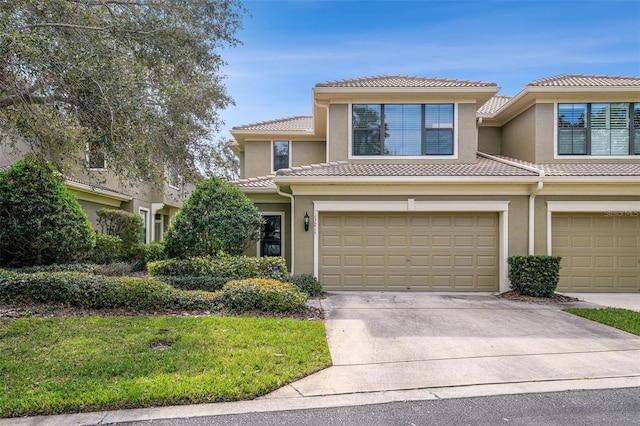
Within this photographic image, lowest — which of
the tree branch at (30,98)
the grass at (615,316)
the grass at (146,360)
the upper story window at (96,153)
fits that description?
the grass at (615,316)

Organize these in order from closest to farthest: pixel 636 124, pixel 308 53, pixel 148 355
Result: pixel 148 355 < pixel 636 124 < pixel 308 53

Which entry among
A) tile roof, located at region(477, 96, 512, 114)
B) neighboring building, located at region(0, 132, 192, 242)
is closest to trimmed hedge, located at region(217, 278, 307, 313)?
neighboring building, located at region(0, 132, 192, 242)

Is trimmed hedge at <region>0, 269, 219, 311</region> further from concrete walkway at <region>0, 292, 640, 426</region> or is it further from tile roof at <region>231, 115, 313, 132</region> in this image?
tile roof at <region>231, 115, 313, 132</region>

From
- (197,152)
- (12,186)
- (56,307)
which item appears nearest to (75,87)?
(197,152)

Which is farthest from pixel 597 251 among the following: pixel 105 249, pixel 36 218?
pixel 105 249

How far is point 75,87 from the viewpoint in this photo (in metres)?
5.95

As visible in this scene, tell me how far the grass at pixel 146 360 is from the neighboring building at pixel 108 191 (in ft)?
10.3

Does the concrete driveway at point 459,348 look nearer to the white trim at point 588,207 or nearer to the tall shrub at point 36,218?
the white trim at point 588,207

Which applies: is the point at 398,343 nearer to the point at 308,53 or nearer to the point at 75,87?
the point at 75,87

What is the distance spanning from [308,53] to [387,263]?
729 cm

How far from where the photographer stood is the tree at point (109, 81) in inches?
229

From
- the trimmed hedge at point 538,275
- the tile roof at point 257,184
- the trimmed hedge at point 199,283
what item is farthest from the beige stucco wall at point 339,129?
the trimmed hedge at point 538,275

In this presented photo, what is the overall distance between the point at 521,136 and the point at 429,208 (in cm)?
494

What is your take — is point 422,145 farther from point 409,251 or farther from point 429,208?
point 409,251
